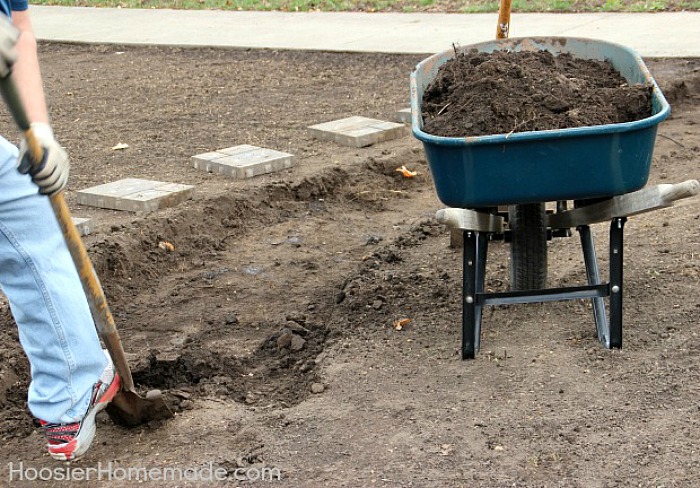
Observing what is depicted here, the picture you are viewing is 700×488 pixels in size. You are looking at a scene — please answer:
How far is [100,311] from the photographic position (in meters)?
3.24

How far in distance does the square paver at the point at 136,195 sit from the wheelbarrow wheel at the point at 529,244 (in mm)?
2281

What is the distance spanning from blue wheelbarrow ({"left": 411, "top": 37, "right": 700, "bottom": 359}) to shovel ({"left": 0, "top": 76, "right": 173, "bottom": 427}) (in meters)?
1.24

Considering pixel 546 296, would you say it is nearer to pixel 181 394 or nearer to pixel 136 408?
pixel 181 394

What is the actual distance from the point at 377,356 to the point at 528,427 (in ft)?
2.69

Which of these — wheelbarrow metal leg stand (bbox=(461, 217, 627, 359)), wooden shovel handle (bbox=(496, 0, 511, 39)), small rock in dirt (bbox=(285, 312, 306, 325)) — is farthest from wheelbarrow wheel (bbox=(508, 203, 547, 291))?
wooden shovel handle (bbox=(496, 0, 511, 39))

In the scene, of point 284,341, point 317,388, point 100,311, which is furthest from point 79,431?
point 284,341

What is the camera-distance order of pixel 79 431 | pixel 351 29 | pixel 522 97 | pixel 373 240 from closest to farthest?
pixel 79 431 < pixel 522 97 < pixel 373 240 < pixel 351 29

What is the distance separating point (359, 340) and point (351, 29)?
700cm

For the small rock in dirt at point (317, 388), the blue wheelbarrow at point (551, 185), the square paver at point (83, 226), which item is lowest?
the small rock in dirt at point (317, 388)

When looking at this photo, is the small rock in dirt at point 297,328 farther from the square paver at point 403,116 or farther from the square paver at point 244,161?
the square paver at point 403,116

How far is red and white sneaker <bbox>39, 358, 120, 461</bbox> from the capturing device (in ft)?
10.5

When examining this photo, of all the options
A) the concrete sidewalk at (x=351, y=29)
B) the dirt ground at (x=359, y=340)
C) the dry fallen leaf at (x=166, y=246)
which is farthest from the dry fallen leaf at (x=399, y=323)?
the concrete sidewalk at (x=351, y=29)

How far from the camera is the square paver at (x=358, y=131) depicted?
22.2 feet

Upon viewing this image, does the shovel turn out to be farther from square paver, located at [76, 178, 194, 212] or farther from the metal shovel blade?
square paver, located at [76, 178, 194, 212]
